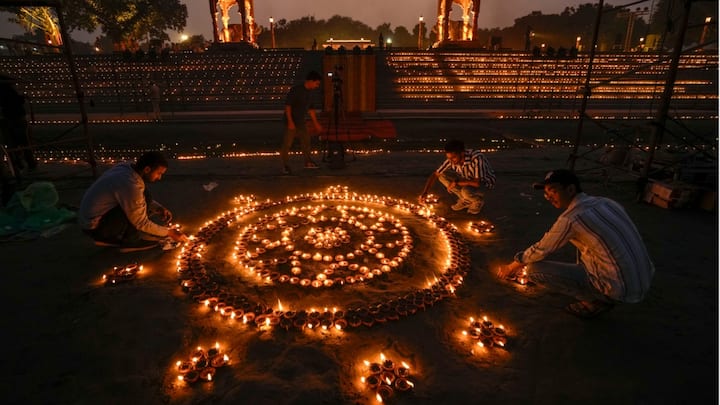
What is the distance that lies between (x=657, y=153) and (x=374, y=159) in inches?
255

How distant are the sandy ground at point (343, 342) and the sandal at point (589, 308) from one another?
79mm

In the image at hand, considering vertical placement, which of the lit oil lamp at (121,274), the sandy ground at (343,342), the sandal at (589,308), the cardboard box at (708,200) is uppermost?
the cardboard box at (708,200)

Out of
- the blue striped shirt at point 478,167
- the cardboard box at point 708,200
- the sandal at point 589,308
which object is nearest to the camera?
the sandal at point 589,308

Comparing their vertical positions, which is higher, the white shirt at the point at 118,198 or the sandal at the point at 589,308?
the white shirt at the point at 118,198

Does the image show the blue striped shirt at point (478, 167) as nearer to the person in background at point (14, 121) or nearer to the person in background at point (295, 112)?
the person in background at point (295, 112)

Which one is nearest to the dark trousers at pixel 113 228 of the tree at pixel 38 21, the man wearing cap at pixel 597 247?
the man wearing cap at pixel 597 247

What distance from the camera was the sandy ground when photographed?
277 centimetres

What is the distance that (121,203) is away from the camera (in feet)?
14.2

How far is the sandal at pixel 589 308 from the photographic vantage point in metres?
3.43

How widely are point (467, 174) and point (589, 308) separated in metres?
2.75

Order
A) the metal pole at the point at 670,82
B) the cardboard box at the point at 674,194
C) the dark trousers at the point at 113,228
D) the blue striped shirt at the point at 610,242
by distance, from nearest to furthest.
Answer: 1. the blue striped shirt at the point at 610,242
2. the dark trousers at the point at 113,228
3. the metal pole at the point at 670,82
4. the cardboard box at the point at 674,194

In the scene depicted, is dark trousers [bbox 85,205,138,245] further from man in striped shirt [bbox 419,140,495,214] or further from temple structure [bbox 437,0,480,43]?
temple structure [bbox 437,0,480,43]

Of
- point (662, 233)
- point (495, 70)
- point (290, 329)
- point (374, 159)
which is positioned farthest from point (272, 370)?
point (495, 70)

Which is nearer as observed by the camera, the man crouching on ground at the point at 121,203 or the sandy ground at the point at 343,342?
the sandy ground at the point at 343,342
